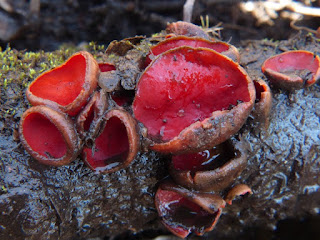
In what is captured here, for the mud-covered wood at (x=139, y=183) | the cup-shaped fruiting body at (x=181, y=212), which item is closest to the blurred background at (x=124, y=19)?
the mud-covered wood at (x=139, y=183)

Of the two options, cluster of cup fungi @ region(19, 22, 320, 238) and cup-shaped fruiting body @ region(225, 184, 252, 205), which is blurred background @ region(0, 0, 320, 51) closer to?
cluster of cup fungi @ region(19, 22, 320, 238)

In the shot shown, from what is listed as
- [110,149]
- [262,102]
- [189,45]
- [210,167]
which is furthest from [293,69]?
[110,149]

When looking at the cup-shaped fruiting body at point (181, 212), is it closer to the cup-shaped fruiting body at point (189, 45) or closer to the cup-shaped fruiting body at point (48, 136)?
the cup-shaped fruiting body at point (48, 136)

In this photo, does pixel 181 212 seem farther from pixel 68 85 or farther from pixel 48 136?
pixel 68 85

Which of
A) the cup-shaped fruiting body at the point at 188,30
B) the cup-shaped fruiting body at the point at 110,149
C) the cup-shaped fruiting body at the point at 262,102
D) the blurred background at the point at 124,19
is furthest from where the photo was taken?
the blurred background at the point at 124,19

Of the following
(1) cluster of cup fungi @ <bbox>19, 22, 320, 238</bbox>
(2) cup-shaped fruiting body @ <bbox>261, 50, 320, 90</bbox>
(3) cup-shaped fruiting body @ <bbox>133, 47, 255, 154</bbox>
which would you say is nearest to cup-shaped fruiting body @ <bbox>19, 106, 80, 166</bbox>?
(1) cluster of cup fungi @ <bbox>19, 22, 320, 238</bbox>

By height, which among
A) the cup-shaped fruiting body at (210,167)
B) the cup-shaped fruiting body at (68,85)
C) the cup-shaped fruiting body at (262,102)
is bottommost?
the cup-shaped fruiting body at (210,167)
